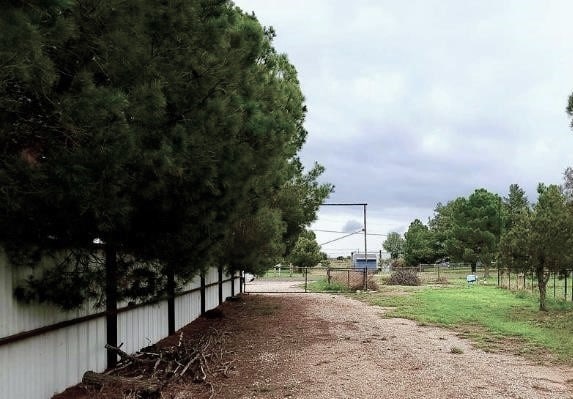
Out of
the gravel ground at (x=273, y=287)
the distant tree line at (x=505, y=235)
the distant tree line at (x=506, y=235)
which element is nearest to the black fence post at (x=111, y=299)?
the distant tree line at (x=506, y=235)

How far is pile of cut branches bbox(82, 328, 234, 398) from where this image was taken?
7.02 meters

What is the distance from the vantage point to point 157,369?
27.0ft

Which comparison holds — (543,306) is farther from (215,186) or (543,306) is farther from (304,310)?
(215,186)

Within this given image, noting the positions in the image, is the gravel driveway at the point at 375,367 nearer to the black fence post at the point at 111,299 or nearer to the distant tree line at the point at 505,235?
the black fence post at the point at 111,299

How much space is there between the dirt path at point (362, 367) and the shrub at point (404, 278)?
73.3ft

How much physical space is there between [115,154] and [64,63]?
1.11 metres

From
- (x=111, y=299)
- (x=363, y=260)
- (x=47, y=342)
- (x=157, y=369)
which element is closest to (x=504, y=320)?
(x=157, y=369)

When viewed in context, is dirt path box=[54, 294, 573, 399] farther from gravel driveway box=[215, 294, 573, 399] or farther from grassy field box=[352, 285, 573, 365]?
grassy field box=[352, 285, 573, 365]

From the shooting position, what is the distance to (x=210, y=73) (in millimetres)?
7031

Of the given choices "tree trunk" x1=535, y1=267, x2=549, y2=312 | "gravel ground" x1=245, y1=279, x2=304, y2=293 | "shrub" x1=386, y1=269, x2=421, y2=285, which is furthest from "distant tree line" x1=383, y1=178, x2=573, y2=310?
"gravel ground" x1=245, y1=279, x2=304, y2=293

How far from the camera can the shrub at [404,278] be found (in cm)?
3706

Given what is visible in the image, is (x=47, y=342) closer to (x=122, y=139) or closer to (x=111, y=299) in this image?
(x=111, y=299)

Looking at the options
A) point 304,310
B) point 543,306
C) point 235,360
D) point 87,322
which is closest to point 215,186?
point 87,322

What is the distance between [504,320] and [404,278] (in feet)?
70.3
